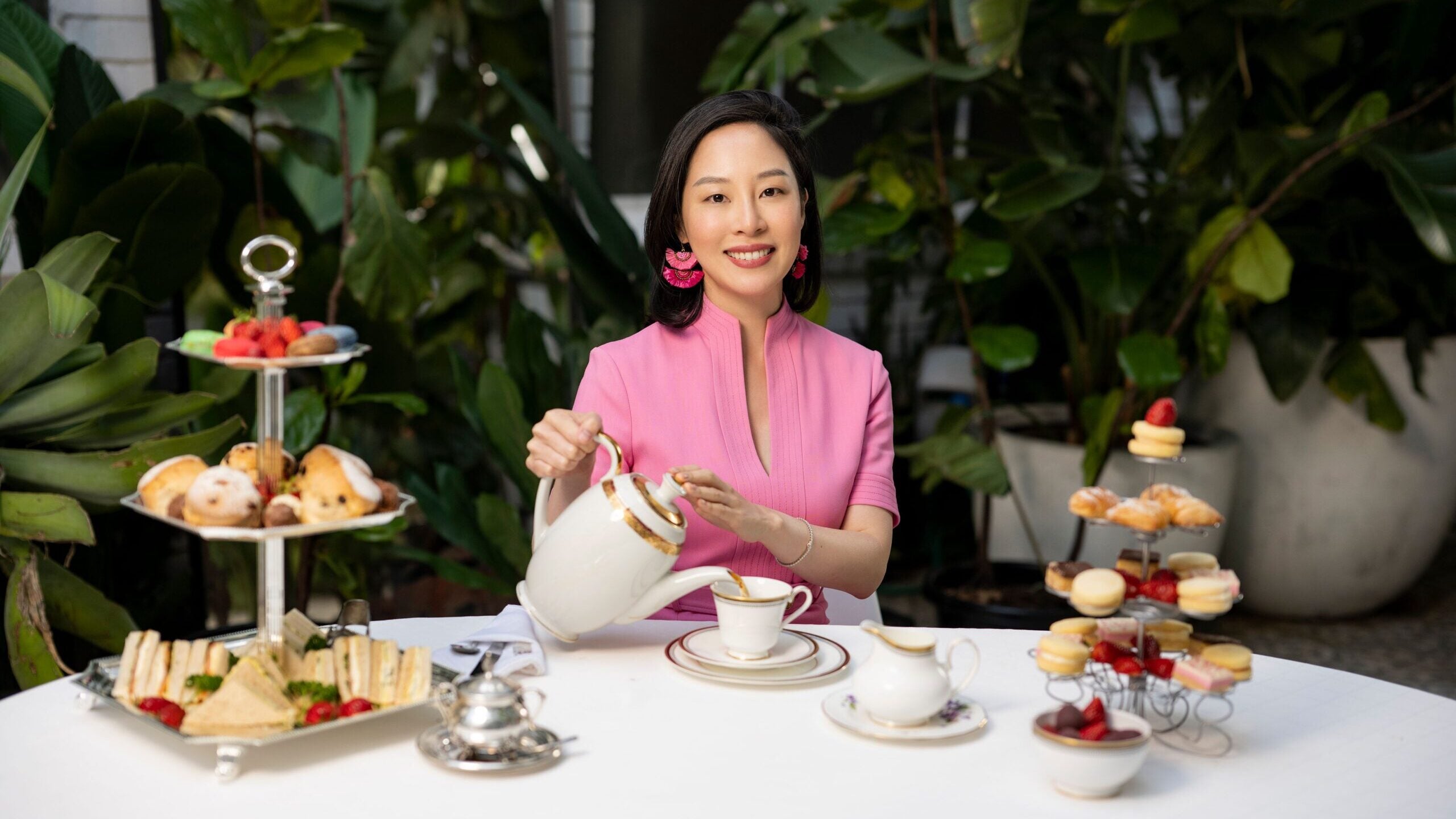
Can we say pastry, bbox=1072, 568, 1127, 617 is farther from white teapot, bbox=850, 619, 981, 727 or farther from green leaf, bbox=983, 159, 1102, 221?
green leaf, bbox=983, 159, 1102, 221

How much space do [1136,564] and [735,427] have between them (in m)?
0.75

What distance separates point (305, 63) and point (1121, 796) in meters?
2.29

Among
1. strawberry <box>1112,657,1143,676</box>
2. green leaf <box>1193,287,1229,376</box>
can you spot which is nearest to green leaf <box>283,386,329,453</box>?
strawberry <box>1112,657,1143,676</box>

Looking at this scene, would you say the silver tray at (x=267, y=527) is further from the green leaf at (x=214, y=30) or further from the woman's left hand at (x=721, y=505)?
the green leaf at (x=214, y=30)

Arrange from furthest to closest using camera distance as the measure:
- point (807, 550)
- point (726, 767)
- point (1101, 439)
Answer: point (1101, 439) → point (807, 550) → point (726, 767)

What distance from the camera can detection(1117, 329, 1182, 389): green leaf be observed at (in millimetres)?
3010

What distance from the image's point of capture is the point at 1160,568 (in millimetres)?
1210

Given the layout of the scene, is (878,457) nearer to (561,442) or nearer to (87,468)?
(561,442)

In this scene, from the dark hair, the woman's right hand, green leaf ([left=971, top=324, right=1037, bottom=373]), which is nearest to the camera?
the woman's right hand

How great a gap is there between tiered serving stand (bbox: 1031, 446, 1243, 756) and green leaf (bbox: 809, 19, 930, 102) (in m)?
1.97

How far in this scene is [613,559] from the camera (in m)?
1.34

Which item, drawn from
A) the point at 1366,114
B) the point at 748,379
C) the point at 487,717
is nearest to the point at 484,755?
the point at 487,717

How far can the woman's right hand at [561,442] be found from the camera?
148cm

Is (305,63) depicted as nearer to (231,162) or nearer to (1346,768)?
(231,162)
